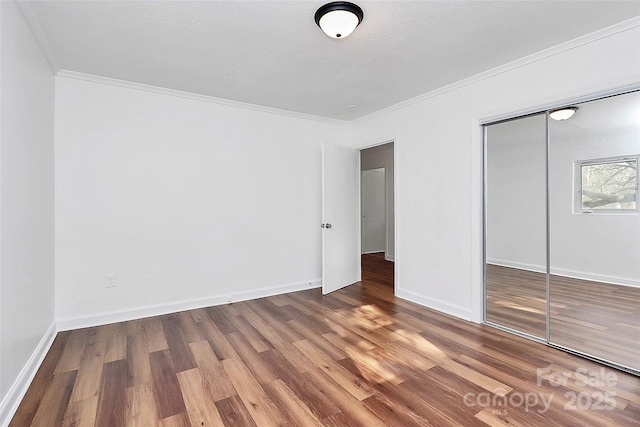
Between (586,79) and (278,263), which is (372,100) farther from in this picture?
(278,263)

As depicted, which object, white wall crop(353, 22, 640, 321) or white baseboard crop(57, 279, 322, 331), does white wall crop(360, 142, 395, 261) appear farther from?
white baseboard crop(57, 279, 322, 331)

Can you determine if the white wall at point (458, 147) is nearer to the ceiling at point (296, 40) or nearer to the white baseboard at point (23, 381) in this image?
the ceiling at point (296, 40)

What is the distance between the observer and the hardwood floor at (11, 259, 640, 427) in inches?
70.4

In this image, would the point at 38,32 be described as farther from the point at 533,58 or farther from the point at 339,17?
the point at 533,58

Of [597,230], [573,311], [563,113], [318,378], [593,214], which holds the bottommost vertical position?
[318,378]

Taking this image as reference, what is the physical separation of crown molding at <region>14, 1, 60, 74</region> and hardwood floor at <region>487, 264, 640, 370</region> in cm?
427

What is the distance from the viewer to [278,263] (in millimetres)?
4262

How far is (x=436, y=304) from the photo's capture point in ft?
11.7

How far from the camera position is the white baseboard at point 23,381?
1737mm

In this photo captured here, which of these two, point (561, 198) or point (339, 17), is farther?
point (561, 198)

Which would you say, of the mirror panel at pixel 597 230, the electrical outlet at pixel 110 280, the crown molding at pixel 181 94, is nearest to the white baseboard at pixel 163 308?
the electrical outlet at pixel 110 280

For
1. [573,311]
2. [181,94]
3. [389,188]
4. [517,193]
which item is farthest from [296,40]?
[389,188]

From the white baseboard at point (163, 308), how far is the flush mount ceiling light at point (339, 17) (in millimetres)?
3129

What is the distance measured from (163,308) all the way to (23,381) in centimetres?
146
